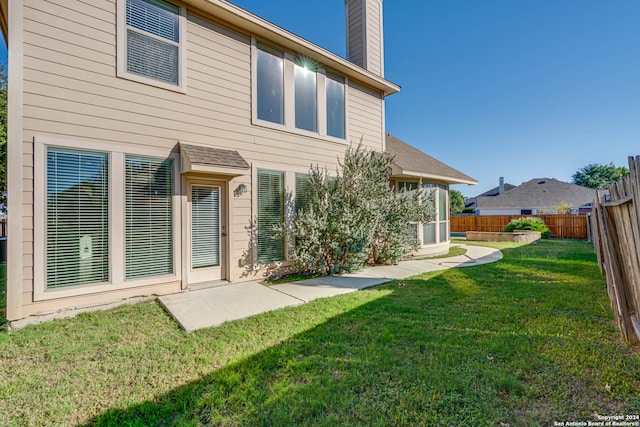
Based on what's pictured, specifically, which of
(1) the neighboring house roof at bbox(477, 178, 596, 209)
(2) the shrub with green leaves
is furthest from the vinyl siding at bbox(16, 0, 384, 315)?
(1) the neighboring house roof at bbox(477, 178, 596, 209)

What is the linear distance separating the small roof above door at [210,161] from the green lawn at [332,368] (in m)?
2.41

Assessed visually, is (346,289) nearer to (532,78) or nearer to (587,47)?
(587,47)

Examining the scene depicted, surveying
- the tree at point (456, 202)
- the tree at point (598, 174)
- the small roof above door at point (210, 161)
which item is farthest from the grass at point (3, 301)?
the tree at point (598, 174)

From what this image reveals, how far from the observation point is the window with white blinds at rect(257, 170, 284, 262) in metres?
6.40

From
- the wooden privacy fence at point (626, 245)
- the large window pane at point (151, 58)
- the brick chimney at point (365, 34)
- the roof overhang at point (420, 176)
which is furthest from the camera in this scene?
the brick chimney at point (365, 34)

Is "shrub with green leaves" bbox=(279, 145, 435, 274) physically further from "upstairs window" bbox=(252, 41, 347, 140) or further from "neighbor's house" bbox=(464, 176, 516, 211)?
"neighbor's house" bbox=(464, 176, 516, 211)

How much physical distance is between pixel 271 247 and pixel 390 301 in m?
2.99

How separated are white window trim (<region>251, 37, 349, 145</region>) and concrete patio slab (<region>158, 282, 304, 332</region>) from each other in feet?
11.8

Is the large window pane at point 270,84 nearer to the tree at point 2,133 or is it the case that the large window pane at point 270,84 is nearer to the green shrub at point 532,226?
the tree at point 2,133

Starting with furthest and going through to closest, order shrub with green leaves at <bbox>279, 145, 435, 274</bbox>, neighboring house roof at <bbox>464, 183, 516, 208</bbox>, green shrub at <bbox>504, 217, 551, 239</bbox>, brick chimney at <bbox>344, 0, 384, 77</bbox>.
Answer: neighboring house roof at <bbox>464, 183, 516, 208</bbox>
green shrub at <bbox>504, 217, 551, 239</bbox>
brick chimney at <bbox>344, 0, 384, 77</bbox>
shrub with green leaves at <bbox>279, 145, 435, 274</bbox>

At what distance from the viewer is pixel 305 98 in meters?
7.25

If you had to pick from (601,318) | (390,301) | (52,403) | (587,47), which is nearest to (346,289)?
(390,301)

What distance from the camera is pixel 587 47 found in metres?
11.4

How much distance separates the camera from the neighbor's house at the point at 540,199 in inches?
1121
